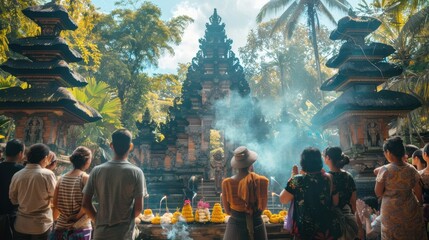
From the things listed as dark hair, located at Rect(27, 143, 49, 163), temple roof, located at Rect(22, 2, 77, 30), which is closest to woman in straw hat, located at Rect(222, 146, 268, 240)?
dark hair, located at Rect(27, 143, 49, 163)

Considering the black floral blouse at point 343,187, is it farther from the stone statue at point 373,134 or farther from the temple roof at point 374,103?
the stone statue at point 373,134

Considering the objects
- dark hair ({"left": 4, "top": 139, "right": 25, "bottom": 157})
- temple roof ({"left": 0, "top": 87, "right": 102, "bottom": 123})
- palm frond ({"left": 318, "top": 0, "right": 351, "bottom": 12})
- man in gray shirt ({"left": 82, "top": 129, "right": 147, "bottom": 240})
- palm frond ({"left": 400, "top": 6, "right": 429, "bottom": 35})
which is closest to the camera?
man in gray shirt ({"left": 82, "top": 129, "right": 147, "bottom": 240})

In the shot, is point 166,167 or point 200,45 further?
point 200,45

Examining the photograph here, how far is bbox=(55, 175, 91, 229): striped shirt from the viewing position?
3500 mm

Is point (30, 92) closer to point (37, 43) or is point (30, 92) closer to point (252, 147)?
point (37, 43)

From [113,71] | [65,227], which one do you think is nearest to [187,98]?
[113,71]

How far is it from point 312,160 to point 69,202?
2919 mm

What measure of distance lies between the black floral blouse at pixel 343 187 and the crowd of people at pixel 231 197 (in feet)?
0.04

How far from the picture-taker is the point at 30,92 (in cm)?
1062

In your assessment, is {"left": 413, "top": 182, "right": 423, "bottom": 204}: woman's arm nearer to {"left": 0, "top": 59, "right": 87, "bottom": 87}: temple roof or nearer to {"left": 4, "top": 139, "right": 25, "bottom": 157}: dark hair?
{"left": 4, "top": 139, "right": 25, "bottom": 157}: dark hair

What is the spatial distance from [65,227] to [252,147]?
14122 mm

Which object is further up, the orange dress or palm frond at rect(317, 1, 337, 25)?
palm frond at rect(317, 1, 337, 25)

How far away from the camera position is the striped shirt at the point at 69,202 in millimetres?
3500

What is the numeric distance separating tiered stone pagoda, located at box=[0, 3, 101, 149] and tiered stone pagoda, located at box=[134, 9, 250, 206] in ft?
18.4
